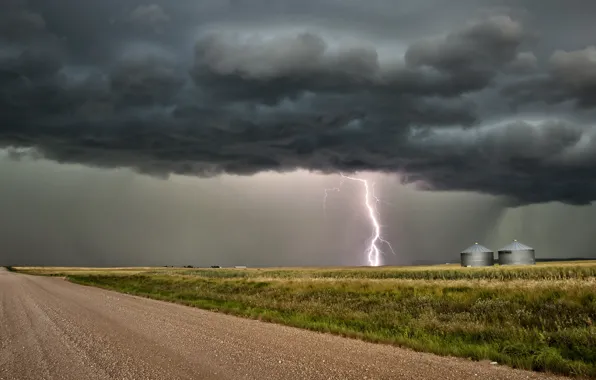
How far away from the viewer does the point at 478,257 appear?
354 ft

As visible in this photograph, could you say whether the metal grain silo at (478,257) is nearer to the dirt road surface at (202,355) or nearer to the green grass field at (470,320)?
the green grass field at (470,320)

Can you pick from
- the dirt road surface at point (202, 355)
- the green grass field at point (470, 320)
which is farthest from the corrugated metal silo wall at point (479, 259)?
the dirt road surface at point (202, 355)

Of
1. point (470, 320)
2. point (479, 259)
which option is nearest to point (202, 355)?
point (470, 320)

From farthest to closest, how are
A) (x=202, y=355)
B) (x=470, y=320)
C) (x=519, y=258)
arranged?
(x=519, y=258) → (x=470, y=320) → (x=202, y=355)

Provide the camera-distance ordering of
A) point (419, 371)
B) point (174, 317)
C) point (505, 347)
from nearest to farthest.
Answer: point (419, 371) < point (505, 347) < point (174, 317)

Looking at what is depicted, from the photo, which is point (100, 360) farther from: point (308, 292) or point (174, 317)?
point (308, 292)

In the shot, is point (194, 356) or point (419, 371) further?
point (194, 356)

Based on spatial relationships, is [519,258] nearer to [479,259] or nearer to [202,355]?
[479,259]

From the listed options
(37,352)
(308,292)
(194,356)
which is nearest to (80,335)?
(37,352)

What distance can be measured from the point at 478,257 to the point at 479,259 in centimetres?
60

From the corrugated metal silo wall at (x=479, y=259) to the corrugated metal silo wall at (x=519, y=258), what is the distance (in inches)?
114

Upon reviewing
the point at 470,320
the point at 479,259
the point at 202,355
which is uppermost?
the point at 202,355

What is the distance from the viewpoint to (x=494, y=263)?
11038cm

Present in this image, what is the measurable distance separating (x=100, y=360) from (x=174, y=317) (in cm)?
989
